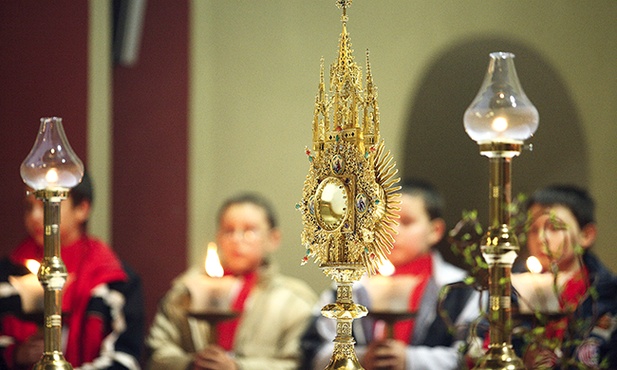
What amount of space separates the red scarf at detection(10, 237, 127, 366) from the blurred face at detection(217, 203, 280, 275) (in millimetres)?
444

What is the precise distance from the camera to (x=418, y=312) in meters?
3.67

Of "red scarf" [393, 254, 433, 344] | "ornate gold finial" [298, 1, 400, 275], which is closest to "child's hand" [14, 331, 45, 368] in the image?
"red scarf" [393, 254, 433, 344]

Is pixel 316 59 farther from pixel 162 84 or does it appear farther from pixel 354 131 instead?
pixel 354 131

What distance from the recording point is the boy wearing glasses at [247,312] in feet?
13.0

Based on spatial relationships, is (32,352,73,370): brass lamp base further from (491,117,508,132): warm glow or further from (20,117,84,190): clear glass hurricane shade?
(491,117,508,132): warm glow

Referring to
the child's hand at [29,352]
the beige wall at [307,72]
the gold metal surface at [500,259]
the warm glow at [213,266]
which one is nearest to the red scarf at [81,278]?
the child's hand at [29,352]

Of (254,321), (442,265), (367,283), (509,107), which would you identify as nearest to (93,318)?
(254,321)

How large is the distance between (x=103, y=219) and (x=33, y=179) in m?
2.82

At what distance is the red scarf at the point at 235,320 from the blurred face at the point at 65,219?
62 centimetres

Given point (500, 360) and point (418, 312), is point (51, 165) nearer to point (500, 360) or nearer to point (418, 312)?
point (500, 360)

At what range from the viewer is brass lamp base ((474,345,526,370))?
155 cm

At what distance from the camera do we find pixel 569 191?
3574 mm

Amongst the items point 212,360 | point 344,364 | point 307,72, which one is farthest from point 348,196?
point 307,72

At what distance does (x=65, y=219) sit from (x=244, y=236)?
0.66 metres
